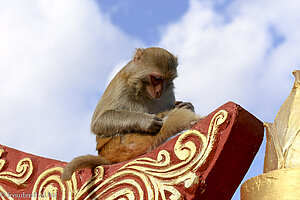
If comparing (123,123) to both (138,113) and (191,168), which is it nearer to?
(138,113)

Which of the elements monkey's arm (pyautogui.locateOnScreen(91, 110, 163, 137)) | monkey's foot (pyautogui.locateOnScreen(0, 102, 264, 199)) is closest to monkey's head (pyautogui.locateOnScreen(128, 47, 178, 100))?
monkey's arm (pyautogui.locateOnScreen(91, 110, 163, 137))

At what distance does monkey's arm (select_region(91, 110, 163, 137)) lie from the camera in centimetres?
460

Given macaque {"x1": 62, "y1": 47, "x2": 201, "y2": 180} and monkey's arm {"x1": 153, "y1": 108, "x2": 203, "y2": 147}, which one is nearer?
monkey's arm {"x1": 153, "y1": 108, "x2": 203, "y2": 147}

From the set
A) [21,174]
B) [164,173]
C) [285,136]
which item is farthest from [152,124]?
[285,136]

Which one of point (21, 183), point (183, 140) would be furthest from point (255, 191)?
point (21, 183)

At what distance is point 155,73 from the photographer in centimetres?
537

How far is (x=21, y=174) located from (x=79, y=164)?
77 cm

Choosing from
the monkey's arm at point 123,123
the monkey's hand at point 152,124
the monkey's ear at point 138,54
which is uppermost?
the monkey's ear at point 138,54

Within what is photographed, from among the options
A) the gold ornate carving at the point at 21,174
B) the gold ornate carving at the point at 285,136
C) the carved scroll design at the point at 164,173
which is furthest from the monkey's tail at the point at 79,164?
the gold ornate carving at the point at 285,136

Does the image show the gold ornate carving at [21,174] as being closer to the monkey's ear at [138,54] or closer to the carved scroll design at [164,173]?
the carved scroll design at [164,173]

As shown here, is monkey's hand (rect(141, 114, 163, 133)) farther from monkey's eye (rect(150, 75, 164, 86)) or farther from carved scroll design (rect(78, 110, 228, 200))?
monkey's eye (rect(150, 75, 164, 86))

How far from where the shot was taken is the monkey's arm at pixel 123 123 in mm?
4598

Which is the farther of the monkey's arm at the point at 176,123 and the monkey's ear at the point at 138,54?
the monkey's ear at the point at 138,54

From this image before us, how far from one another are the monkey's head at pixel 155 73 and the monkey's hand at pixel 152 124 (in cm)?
73
